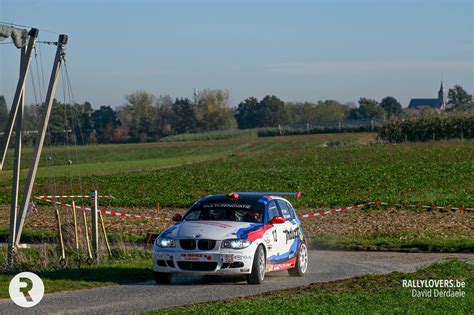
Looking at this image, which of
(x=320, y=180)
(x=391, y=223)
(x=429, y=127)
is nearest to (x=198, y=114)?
(x=429, y=127)

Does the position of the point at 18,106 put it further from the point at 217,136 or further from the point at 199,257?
the point at 217,136

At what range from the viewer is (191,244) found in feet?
51.2

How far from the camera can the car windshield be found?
55.0 feet

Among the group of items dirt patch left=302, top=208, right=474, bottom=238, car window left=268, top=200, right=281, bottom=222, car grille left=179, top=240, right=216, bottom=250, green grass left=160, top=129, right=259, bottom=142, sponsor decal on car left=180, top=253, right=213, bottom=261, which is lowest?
green grass left=160, top=129, right=259, bottom=142

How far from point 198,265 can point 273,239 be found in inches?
66.8

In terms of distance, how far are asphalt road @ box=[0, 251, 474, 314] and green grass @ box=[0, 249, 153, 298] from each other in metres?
0.43

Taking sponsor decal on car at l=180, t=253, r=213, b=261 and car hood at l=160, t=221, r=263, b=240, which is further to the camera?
car hood at l=160, t=221, r=263, b=240

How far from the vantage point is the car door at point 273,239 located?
16297 millimetres

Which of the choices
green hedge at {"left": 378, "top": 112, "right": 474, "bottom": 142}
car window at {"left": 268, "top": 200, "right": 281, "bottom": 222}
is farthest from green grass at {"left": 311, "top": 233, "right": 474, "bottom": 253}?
green hedge at {"left": 378, "top": 112, "right": 474, "bottom": 142}

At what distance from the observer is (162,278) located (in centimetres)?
1580

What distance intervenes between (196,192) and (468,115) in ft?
176

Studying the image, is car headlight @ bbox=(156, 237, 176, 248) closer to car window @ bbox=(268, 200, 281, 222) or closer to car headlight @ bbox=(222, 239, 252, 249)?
car headlight @ bbox=(222, 239, 252, 249)

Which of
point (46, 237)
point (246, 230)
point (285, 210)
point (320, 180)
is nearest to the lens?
point (246, 230)

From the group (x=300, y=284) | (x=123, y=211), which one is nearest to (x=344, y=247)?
(x=300, y=284)
